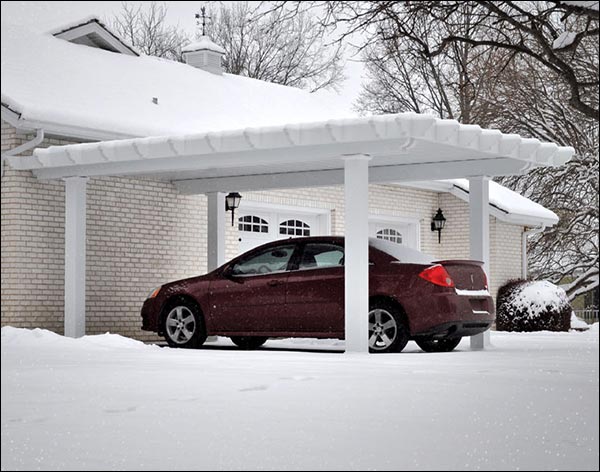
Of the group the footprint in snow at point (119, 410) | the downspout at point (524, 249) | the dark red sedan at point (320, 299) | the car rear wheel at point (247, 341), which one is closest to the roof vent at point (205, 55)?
the downspout at point (524, 249)

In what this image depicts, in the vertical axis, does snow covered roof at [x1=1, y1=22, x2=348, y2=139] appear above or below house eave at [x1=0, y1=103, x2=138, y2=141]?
above

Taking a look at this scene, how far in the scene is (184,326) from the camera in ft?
47.8

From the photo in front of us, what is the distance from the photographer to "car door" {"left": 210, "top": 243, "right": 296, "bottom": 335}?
45.7 ft

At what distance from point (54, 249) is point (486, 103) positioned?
18439mm

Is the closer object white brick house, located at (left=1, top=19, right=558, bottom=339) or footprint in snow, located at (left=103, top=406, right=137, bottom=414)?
footprint in snow, located at (left=103, top=406, right=137, bottom=414)

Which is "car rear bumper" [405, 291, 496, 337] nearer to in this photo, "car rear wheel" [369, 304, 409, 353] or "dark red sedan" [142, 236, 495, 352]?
"dark red sedan" [142, 236, 495, 352]

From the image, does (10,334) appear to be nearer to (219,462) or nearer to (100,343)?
(100,343)

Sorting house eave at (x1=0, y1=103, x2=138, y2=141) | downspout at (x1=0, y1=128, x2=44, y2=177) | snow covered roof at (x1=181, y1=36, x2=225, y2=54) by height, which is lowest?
downspout at (x1=0, y1=128, x2=44, y2=177)

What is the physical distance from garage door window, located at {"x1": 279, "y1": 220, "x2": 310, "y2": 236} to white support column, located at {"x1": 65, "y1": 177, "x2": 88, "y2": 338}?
18.4ft

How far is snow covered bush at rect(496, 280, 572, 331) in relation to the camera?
71.5 ft

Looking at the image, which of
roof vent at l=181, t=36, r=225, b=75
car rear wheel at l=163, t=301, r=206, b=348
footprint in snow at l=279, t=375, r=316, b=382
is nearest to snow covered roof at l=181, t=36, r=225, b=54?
roof vent at l=181, t=36, r=225, b=75

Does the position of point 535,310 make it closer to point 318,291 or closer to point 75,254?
point 318,291

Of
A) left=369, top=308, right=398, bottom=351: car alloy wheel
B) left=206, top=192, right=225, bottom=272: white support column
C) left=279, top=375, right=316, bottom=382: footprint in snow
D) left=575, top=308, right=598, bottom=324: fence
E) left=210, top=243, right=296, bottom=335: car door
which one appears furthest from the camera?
left=575, top=308, right=598, bottom=324: fence

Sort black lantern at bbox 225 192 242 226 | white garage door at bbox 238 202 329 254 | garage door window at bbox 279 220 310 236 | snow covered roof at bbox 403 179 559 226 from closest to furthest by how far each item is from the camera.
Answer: black lantern at bbox 225 192 242 226 < white garage door at bbox 238 202 329 254 < garage door window at bbox 279 220 310 236 < snow covered roof at bbox 403 179 559 226
